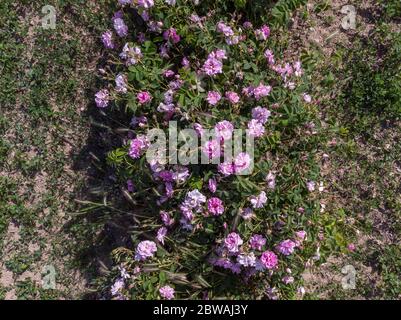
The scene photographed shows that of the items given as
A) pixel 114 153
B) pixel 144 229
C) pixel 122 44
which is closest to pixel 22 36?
pixel 122 44

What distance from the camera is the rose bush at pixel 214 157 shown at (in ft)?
12.5

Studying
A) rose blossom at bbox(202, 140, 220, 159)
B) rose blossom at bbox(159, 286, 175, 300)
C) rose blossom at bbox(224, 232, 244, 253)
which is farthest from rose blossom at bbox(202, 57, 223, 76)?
rose blossom at bbox(159, 286, 175, 300)

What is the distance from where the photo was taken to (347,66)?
15.5ft

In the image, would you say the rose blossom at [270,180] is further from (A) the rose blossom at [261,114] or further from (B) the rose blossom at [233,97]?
(B) the rose blossom at [233,97]

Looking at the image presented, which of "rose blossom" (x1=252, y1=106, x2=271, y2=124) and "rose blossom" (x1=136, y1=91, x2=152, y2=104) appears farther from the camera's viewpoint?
"rose blossom" (x1=136, y1=91, x2=152, y2=104)

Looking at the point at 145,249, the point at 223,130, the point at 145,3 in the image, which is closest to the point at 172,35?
the point at 145,3

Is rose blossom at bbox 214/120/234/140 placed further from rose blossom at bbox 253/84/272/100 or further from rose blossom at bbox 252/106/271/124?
rose blossom at bbox 253/84/272/100

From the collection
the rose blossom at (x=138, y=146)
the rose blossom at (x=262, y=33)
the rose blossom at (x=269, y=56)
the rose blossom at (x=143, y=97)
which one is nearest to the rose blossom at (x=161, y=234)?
the rose blossom at (x=138, y=146)

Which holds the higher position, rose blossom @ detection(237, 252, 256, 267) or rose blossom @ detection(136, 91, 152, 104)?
rose blossom @ detection(136, 91, 152, 104)

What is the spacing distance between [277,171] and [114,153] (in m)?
1.31

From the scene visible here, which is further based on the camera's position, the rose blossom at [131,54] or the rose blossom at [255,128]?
the rose blossom at [131,54]

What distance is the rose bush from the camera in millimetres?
3822

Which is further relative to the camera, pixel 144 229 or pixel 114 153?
pixel 144 229
